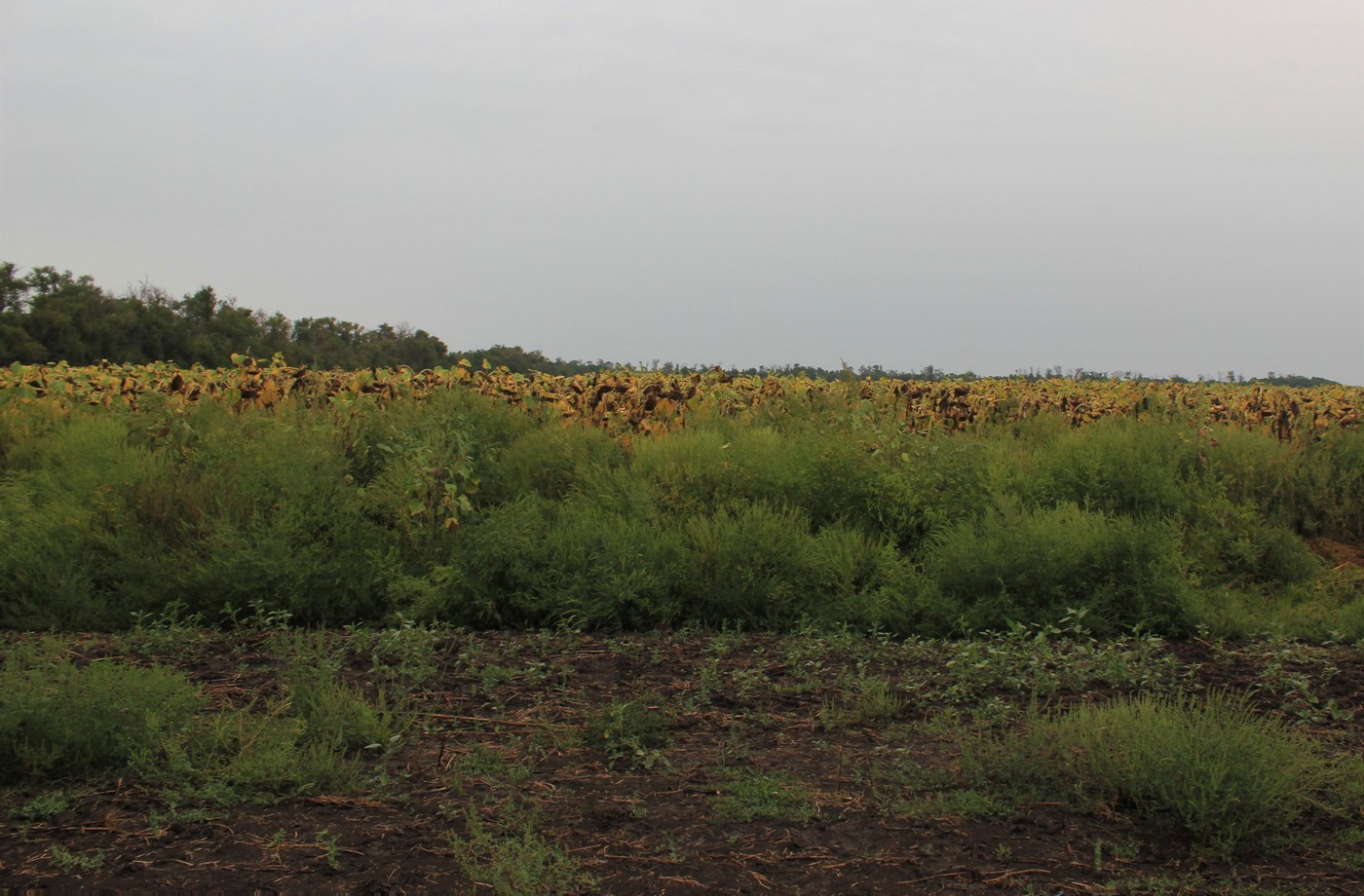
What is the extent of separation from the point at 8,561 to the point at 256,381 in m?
3.74

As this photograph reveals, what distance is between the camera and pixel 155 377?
1383cm

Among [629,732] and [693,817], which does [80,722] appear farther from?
[693,817]

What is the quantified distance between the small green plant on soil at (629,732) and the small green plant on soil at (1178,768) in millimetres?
1384

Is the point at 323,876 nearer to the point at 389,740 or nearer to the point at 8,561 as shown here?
the point at 389,740

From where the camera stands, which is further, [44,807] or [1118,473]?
[1118,473]

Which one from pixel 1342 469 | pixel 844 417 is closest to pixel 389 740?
pixel 844 417

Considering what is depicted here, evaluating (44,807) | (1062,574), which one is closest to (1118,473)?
(1062,574)

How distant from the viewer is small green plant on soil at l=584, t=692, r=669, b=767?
4.63 meters

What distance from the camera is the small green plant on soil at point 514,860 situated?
338 cm

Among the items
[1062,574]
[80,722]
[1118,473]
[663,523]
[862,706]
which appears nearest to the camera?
[80,722]

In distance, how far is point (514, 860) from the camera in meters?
3.53

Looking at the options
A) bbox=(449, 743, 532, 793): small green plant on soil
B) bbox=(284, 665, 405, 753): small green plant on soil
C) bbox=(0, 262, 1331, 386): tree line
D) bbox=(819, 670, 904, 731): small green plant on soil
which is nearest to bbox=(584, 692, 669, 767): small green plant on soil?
bbox=(449, 743, 532, 793): small green plant on soil

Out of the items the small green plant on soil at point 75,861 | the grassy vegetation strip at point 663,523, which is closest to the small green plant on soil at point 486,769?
the small green plant on soil at point 75,861

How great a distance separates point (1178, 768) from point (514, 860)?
8.13ft
